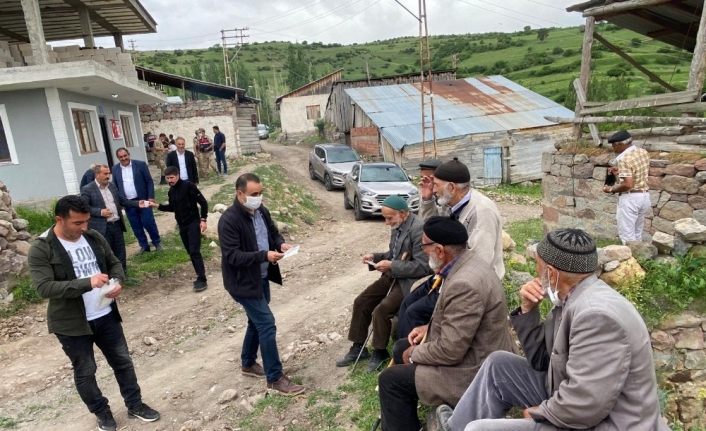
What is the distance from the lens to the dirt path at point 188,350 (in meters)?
4.15

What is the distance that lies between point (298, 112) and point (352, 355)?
3386 cm

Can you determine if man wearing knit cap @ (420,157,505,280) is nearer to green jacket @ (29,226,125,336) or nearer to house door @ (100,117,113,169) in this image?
green jacket @ (29,226,125,336)

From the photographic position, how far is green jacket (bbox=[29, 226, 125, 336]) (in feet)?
11.0

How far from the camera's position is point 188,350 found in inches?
211

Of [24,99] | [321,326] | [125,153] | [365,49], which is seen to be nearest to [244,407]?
[321,326]

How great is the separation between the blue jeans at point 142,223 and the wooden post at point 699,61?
9.03m

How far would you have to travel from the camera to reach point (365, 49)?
350ft

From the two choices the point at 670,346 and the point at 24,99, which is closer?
the point at 670,346

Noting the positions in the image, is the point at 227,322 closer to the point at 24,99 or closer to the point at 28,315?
the point at 28,315

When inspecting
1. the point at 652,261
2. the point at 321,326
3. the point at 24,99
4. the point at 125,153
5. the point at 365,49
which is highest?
the point at 365,49

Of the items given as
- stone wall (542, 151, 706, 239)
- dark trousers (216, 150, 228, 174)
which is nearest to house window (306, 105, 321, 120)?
dark trousers (216, 150, 228, 174)

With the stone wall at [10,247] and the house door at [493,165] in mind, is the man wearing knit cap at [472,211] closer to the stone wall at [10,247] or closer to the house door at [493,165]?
the stone wall at [10,247]

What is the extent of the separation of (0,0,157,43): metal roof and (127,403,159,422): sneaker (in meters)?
12.9

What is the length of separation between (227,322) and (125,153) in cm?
346
